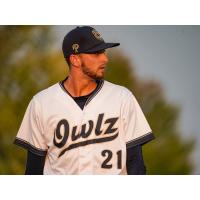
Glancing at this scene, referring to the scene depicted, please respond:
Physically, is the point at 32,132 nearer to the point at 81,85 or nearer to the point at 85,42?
the point at 81,85

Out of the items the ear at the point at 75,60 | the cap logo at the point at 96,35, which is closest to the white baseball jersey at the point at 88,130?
the ear at the point at 75,60

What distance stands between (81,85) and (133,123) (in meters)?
0.43

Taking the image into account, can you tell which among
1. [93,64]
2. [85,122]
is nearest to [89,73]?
[93,64]

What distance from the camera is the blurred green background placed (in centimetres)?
383

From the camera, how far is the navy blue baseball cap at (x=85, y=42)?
3.50 meters

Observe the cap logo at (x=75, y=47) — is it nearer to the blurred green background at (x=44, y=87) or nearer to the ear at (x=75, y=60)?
the ear at (x=75, y=60)

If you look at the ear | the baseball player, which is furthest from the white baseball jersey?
the ear

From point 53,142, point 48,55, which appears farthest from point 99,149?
point 48,55

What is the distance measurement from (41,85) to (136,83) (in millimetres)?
694

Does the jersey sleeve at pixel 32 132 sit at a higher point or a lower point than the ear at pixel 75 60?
lower

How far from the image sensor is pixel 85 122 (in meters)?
3.61

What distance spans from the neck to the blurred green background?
23 cm

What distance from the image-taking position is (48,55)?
12.7 ft

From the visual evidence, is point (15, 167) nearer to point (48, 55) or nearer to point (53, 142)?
point (53, 142)
